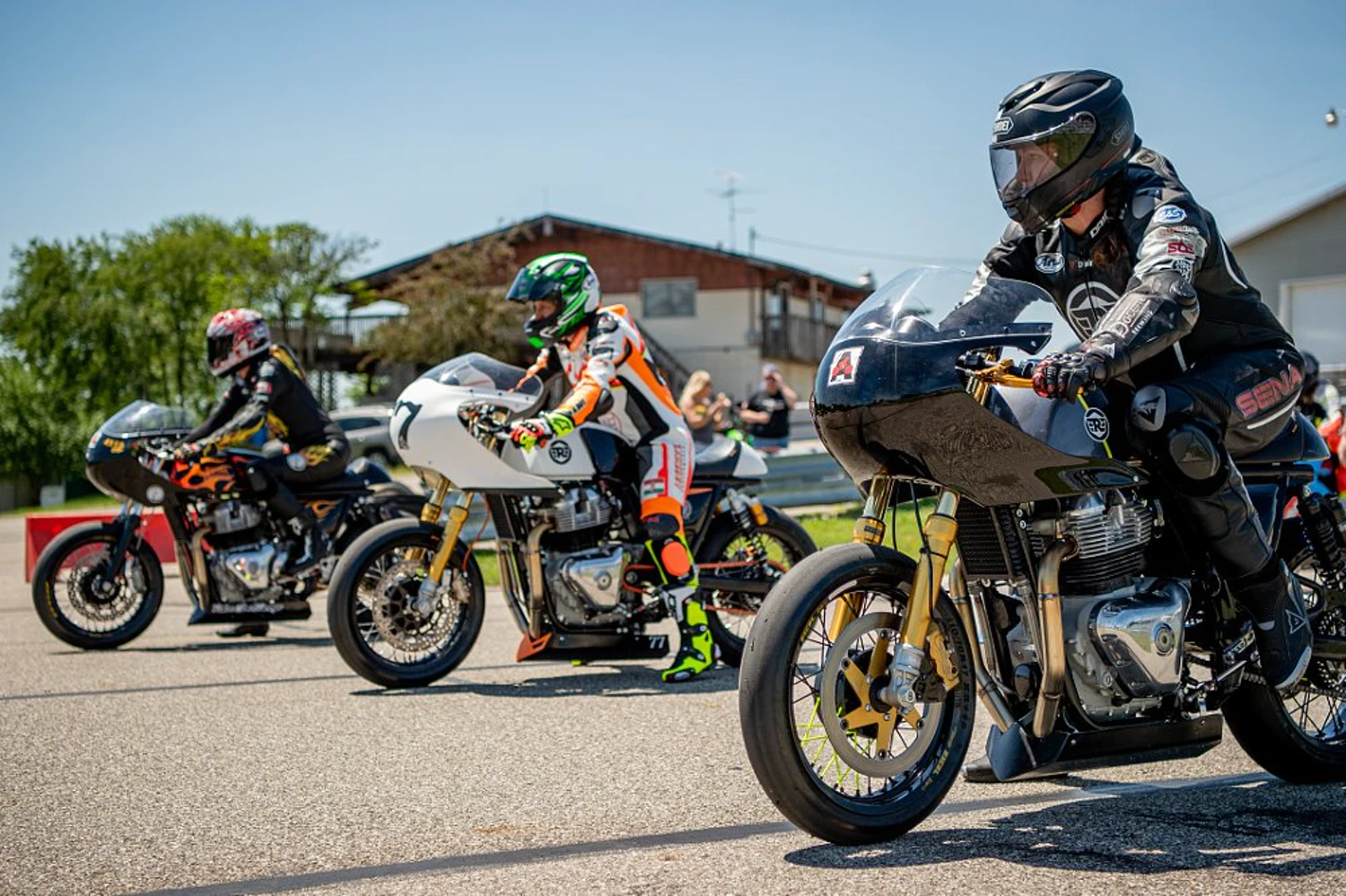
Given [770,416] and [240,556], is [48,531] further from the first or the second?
[770,416]

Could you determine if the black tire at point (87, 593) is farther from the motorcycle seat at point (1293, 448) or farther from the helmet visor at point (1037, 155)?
the motorcycle seat at point (1293, 448)

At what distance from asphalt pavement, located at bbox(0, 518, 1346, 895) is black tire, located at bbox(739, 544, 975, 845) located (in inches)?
4.3

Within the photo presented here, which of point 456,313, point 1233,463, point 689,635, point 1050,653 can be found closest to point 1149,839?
point 1050,653

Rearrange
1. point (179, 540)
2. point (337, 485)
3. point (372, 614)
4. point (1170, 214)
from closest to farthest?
point (1170, 214), point (372, 614), point (179, 540), point (337, 485)

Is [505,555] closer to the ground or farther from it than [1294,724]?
farther from it

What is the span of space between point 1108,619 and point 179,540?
729 centimetres

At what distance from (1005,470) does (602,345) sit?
3831mm

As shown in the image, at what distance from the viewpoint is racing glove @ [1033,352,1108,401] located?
4.03m

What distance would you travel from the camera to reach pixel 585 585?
787 cm

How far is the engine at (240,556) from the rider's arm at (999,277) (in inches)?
250

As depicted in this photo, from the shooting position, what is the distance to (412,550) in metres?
7.82

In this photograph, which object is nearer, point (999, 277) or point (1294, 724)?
point (999, 277)

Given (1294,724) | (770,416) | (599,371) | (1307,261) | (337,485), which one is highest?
(1307,261)

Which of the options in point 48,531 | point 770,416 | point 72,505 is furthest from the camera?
point 72,505
